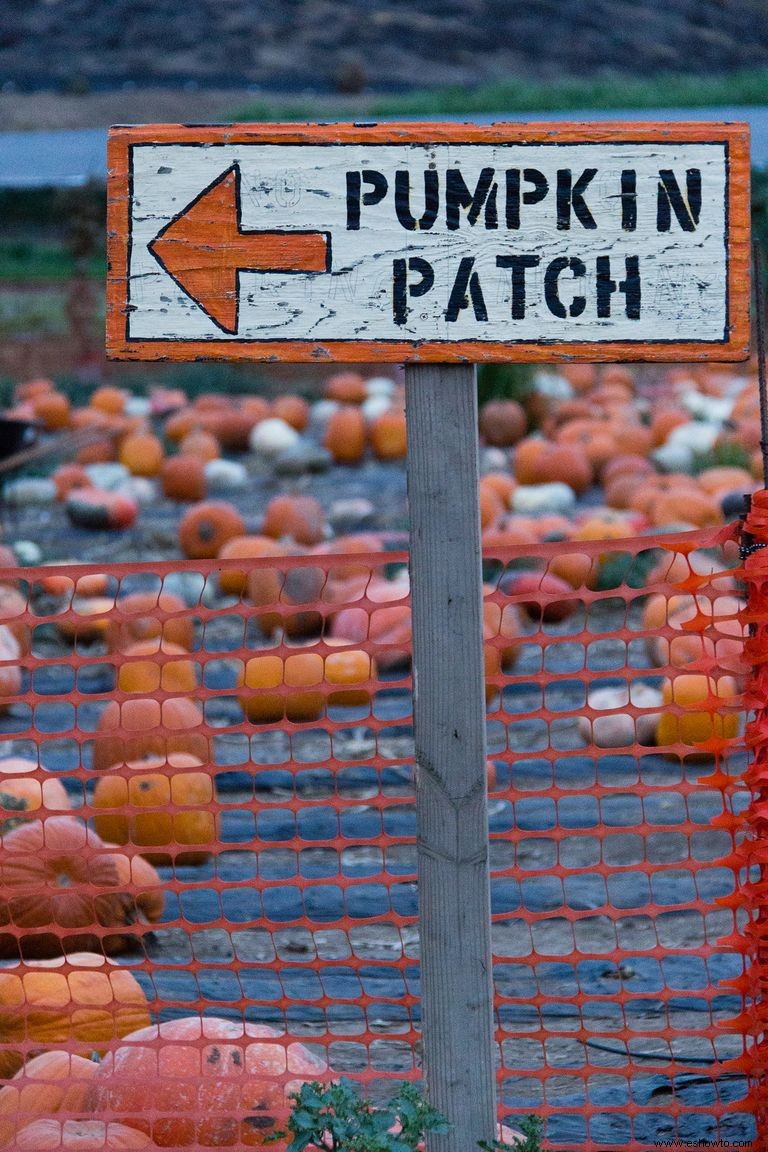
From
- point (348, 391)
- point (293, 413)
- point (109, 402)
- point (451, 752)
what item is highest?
point (348, 391)

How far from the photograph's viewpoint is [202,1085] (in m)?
2.99

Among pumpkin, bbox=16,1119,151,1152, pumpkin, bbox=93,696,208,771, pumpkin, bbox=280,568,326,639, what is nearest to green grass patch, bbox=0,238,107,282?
pumpkin, bbox=280,568,326,639

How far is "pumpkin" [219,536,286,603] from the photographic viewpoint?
738cm

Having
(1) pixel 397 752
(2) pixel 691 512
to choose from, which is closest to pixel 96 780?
(1) pixel 397 752

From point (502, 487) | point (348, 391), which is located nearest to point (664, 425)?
point (502, 487)

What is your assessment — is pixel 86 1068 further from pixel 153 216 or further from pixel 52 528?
pixel 52 528

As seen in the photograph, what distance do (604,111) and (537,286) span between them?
12602 millimetres

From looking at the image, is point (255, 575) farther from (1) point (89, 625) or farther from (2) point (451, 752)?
(2) point (451, 752)

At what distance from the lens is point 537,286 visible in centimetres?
233

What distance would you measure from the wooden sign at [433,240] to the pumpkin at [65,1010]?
1629mm

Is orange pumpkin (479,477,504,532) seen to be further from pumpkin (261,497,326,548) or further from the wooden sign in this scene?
the wooden sign

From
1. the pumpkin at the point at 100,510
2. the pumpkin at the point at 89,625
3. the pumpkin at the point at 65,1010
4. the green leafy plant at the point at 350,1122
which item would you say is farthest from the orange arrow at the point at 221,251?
the pumpkin at the point at 100,510

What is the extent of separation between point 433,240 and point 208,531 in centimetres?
655

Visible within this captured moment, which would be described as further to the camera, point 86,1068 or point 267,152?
point 86,1068
